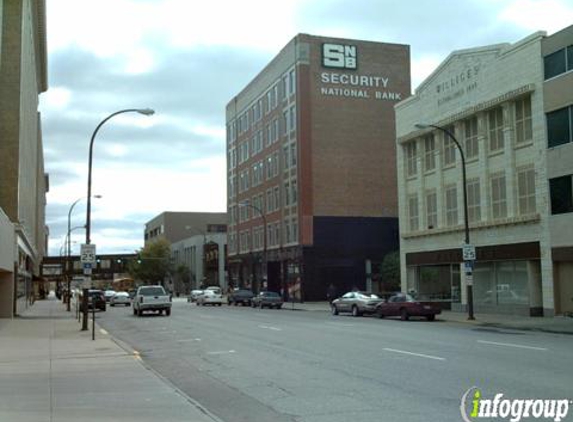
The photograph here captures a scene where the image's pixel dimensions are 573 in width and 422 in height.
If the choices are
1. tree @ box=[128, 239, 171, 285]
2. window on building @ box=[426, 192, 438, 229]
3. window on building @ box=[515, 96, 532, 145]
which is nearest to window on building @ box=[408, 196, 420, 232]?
window on building @ box=[426, 192, 438, 229]

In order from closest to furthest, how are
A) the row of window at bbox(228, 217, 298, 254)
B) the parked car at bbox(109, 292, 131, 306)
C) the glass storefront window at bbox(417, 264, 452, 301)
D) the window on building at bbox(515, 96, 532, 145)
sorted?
the window on building at bbox(515, 96, 532, 145) → the glass storefront window at bbox(417, 264, 452, 301) → the parked car at bbox(109, 292, 131, 306) → the row of window at bbox(228, 217, 298, 254)

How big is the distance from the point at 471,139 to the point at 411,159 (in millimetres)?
7150

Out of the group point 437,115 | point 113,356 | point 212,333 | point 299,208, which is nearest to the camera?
point 113,356

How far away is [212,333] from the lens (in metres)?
26.0

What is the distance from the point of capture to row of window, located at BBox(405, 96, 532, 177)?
35844mm

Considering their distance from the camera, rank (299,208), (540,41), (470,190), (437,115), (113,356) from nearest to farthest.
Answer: (113,356), (540,41), (470,190), (437,115), (299,208)

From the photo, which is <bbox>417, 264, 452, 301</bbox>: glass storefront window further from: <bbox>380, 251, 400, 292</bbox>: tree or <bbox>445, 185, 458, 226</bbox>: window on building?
<bbox>380, 251, 400, 292</bbox>: tree

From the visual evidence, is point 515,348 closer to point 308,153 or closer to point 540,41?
point 540,41

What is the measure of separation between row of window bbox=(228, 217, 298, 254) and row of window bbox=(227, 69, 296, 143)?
40.2 feet

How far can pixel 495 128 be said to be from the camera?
3809 cm

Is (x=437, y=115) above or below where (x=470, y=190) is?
above

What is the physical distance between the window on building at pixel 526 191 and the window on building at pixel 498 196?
4.00 ft

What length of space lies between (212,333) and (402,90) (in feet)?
161

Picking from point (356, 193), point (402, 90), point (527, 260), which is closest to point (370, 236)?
point (356, 193)
